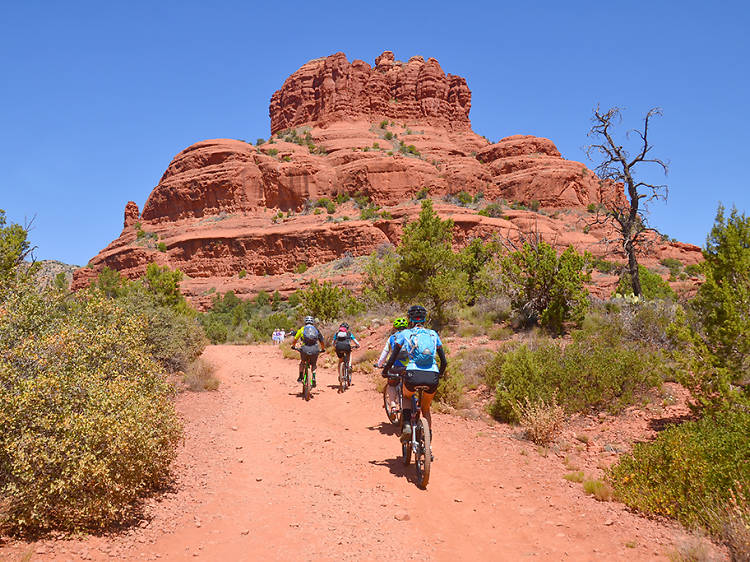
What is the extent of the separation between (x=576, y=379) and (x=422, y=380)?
4.92 m

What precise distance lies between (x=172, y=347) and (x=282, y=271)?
156ft

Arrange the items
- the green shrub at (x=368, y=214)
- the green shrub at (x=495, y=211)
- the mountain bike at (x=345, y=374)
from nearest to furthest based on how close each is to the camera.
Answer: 1. the mountain bike at (x=345, y=374)
2. the green shrub at (x=368, y=214)
3. the green shrub at (x=495, y=211)

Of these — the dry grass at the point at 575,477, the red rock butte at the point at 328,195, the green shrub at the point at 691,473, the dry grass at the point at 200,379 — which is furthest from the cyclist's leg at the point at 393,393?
the red rock butte at the point at 328,195

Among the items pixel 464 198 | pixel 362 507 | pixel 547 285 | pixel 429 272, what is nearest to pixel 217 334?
pixel 429 272

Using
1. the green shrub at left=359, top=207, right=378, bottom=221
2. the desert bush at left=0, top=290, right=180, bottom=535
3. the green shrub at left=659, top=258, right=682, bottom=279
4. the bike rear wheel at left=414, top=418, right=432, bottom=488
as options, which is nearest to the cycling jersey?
the bike rear wheel at left=414, top=418, right=432, bottom=488

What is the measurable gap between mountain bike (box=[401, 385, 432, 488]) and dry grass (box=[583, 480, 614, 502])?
6.69ft

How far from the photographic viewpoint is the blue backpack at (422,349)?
625 centimetres

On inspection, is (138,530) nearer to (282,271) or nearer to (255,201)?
(282,271)

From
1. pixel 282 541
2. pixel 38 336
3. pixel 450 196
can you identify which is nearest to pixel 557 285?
pixel 282 541

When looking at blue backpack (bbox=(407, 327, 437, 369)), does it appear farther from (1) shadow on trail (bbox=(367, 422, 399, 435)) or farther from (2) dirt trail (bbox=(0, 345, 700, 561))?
(1) shadow on trail (bbox=(367, 422, 399, 435))

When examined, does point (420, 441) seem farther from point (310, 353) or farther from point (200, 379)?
point (200, 379)

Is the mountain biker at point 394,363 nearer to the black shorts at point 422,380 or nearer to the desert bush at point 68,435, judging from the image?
the black shorts at point 422,380

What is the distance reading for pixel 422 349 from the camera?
20.5ft

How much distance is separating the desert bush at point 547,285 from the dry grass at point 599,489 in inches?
370
